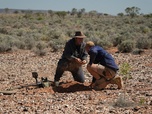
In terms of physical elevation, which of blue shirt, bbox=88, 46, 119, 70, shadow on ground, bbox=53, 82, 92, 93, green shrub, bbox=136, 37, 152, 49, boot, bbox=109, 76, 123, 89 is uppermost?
blue shirt, bbox=88, 46, 119, 70

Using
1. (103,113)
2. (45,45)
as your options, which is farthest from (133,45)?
(103,113)

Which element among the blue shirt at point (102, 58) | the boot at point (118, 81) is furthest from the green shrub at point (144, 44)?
the blue shirt at point (102, 58)

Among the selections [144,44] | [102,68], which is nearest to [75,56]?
[102,68]

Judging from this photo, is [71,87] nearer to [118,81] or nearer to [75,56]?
[75,56]

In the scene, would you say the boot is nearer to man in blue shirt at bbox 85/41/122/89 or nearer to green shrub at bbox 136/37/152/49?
man in blue shirt at bbox 85/41/122/89

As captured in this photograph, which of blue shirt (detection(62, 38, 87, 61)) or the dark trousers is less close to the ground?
blue shirt (detection(62, 38, 87, 61))

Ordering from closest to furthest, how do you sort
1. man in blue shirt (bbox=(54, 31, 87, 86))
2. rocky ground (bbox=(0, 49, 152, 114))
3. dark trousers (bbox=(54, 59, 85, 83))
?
rocky ground (bbox=(0, 49, 152, 114)) → man in blue shirt (bbox=(54, 31, 87, 86)) → dark trousers (bbox=(54, 59, 85, 83))

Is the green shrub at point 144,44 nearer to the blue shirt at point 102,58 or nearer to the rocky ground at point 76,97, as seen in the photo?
the rocky ground at point 76,97

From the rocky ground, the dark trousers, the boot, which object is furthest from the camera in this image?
the dark trousers

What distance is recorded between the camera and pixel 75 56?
10.1 m

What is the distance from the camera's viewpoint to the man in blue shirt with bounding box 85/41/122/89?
9242 mm

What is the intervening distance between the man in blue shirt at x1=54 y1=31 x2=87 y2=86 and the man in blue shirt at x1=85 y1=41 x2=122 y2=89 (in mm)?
465

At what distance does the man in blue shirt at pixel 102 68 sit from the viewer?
9.24 meters

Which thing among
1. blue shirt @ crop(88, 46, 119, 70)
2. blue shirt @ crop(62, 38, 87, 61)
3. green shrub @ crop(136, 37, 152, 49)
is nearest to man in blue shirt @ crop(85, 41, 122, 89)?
blue shirt @ crop(88, 46, 119, 70)
